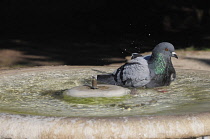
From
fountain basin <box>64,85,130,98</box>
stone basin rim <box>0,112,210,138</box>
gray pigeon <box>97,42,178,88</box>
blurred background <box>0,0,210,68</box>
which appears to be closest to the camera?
stone basin rim <box>0,112,210,138</box>

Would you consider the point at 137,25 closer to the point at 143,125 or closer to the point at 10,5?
the point at 10,5

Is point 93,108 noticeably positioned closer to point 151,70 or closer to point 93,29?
point 151,70

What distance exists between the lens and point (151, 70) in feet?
11.8

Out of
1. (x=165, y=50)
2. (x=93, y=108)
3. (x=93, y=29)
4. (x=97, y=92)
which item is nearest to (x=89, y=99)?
(x=97, y=92)

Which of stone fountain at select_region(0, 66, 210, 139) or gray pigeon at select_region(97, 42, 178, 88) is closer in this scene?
stone fountain at select_region(0, 66, 210, 139)

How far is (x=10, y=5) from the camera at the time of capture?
23141mm

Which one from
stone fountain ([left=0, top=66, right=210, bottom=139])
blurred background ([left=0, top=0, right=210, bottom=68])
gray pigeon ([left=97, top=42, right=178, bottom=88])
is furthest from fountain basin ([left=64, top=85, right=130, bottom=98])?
blurred background ([left=0, top=0, right=210, bottom=68])

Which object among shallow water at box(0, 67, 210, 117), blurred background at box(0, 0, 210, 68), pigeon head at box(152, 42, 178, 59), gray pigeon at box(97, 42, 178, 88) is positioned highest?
blurred background at box(0, 0, 210, 68)

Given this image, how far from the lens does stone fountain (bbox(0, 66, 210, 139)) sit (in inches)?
87.1

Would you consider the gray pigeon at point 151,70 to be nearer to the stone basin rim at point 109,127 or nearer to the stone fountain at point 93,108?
the stone fountain at point 93,108

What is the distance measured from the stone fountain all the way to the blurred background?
5.42m

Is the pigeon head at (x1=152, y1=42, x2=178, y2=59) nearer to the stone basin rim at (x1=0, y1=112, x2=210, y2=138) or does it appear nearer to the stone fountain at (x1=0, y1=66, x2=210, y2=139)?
the stone fountain at (x1=0, y1=66, x2=210, y2=139)

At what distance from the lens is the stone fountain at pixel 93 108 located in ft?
7.26

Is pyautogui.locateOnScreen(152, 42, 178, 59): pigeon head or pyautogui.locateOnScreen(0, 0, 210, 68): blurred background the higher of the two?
pyautogui.locateOnScreen(0, 0, 210, 68): blurred background
